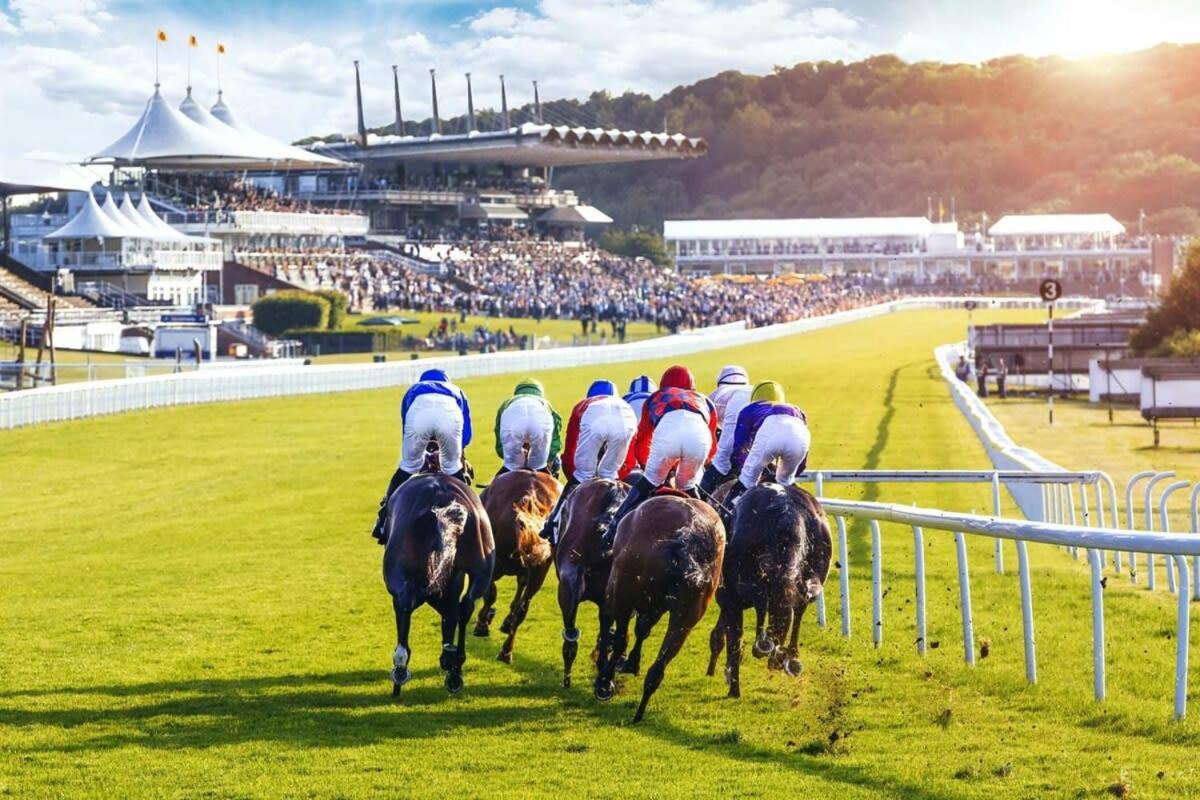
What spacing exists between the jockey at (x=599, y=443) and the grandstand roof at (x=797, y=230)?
388ft

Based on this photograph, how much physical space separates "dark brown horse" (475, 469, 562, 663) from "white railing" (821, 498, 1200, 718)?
5.88 feet

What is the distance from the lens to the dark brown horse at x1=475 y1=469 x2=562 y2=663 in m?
10.7

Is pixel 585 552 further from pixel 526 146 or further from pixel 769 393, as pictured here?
pixel 526 146

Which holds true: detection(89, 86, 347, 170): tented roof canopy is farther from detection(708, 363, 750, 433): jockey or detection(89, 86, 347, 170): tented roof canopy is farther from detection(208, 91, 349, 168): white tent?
detection(708, 363, 750, 433): jockey

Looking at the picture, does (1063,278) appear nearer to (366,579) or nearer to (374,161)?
(374,161)

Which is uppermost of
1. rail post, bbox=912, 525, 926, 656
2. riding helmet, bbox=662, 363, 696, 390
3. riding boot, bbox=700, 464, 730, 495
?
riding helmet, bbox=662, 363, 696, 390

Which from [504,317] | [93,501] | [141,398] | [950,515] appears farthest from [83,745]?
[504,317]

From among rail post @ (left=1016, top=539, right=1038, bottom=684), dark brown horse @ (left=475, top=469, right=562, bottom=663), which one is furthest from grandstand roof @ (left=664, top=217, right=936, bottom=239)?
rail post @ (left=1016, top=539, right=1038, bottom=684)

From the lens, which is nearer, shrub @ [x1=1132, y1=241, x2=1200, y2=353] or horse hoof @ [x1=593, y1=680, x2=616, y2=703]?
horse hoof @ [x1=593, y1=680, x2=616, y2=703]

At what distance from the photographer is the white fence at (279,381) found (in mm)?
29234

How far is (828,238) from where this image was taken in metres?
131

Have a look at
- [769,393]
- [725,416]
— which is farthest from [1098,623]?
[725,416]

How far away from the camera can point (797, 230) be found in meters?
131

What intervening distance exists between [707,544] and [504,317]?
194 ft
